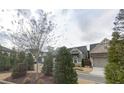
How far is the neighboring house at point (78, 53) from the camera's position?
2.92 metres

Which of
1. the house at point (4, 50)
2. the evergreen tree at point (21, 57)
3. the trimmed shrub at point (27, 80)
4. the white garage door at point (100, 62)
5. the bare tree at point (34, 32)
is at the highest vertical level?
the bare tree at point (34, 32)

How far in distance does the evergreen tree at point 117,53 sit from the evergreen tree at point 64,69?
55 centimetres

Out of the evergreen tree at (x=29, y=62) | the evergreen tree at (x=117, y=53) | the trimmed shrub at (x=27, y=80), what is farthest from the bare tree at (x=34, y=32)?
the evergreen tree at (x=117, y=53)

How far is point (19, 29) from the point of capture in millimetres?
2916

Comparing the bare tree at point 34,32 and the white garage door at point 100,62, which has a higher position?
the bare tree at point 34,32

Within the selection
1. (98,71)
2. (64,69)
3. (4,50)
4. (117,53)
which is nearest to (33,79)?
(64,69)

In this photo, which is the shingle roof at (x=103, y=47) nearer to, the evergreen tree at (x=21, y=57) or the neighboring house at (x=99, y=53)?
the neighboring house at (x=99, y=53)

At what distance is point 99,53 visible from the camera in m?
2.88
